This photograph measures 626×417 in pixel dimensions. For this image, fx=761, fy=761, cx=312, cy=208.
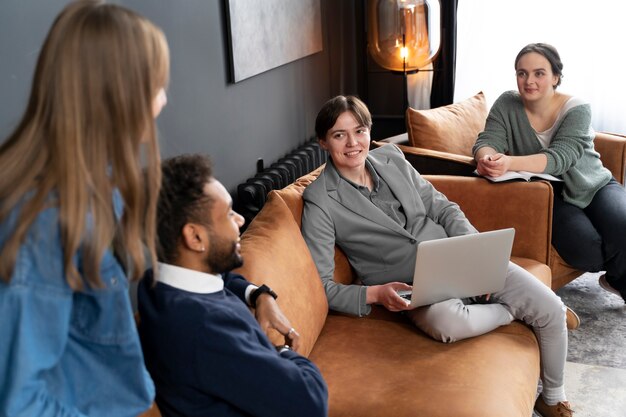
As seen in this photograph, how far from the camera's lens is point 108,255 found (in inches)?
43.1

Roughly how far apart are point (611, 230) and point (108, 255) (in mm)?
2361

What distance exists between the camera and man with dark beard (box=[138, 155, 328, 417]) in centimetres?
141

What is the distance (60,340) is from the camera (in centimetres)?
108

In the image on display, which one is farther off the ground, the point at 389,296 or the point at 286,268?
the point at 286,268

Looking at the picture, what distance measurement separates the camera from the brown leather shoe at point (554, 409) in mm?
2404

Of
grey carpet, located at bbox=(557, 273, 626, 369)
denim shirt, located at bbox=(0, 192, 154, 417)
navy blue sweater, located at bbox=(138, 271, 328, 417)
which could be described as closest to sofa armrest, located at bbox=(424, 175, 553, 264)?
grey carpet, located at bbox=(557, 273, 626, 369)

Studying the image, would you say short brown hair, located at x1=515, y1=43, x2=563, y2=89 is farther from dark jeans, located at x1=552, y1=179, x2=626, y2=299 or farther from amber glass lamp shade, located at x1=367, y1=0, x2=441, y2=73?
amber glass lamp shade, located at x1=367, y1=0, x2=441, y2=73

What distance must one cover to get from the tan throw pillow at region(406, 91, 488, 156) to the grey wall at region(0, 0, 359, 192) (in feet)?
2.12

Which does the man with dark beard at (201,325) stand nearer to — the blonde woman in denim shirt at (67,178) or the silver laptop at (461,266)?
the blonde woman in denim shirt at (67,178)

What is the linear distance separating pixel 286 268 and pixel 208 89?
1.02 m

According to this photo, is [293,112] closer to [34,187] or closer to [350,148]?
[350,148]

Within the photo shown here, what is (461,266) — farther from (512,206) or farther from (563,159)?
(563,159)

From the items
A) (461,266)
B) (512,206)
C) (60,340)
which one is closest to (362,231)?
(461,266)

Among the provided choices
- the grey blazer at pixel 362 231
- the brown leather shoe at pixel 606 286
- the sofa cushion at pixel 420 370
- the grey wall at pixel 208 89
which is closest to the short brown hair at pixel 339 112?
the grey blazer at pixel 362 231
